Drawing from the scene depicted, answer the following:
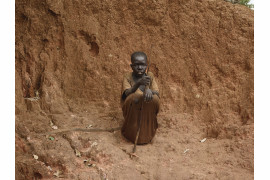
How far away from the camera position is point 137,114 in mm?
6066

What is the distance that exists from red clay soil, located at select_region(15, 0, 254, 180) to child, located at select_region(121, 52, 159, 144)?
0.29 metres

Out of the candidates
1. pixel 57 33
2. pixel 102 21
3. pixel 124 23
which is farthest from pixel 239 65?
pixel 57 33

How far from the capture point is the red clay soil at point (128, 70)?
19.9 feet

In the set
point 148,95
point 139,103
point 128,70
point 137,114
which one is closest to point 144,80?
point 148,95

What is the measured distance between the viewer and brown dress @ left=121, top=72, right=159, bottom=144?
596 centimetres

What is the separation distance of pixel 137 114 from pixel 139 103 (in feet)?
0.74

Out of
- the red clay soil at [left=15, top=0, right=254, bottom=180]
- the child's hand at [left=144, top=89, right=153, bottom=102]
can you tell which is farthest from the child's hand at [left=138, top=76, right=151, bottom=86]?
the red clay soil at [left=15, top=0, right=254, bottom=180]

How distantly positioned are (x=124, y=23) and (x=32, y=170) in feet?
14.1

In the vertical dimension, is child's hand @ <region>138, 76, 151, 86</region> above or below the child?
above

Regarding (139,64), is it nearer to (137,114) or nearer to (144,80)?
(144,80)

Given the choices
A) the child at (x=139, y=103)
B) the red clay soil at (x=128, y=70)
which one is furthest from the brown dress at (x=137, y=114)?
the red clay soil at (x=128, y=70)

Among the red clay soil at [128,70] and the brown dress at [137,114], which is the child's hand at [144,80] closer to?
the brown dress at [137,114]

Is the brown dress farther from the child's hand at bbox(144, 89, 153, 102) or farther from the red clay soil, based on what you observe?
the red clay soil

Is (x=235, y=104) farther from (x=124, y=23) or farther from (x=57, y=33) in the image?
(x=57, y=33)
